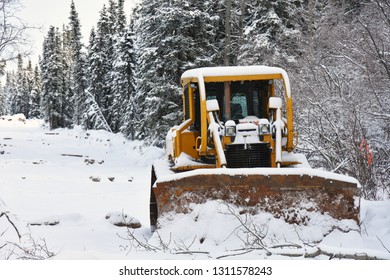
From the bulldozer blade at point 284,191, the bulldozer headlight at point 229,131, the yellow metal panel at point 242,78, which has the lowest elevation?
the bulldozer blade at point 284,191

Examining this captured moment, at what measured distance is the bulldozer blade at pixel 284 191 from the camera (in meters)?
5.89

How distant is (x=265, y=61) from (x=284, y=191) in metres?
14.7

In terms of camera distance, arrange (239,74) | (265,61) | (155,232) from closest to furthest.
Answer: (155,232)
(239,74)
(265,61)

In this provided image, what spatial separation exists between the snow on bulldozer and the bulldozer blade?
12mm

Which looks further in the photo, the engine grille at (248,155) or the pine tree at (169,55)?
the pine tree at (169,55)

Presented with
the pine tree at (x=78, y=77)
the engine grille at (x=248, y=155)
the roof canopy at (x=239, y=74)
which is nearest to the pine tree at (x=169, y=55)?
the roof canopy at (x=239, y=74)

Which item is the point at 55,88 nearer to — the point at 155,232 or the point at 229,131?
the point at 229,131

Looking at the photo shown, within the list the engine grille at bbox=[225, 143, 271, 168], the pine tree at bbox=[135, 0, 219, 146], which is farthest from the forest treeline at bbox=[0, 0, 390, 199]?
the engine grille at bbox=[225, 143, 271, 168]

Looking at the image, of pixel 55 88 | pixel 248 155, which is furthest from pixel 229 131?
pixel 55 88

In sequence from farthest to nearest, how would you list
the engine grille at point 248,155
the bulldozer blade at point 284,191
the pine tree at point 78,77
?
the pine tree at point 78,77 < the engine grille at point 248,155 < the bulldozer blade at point 284,191

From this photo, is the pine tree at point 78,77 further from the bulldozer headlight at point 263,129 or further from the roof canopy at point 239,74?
the bulldozer headlight at point 263,129

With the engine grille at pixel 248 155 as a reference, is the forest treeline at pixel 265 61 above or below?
above

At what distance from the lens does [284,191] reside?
5.92 m
